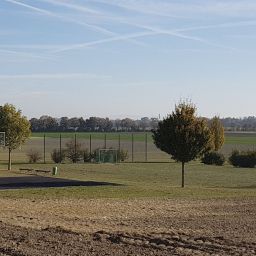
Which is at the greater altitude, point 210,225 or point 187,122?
point 187,122

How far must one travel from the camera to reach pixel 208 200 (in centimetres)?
2708

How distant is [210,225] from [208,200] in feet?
30.0

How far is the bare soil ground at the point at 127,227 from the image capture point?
40.3 ft

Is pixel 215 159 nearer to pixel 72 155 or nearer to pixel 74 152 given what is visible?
pixel 74 152

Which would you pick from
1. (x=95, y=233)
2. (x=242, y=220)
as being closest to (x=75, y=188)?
(x=242, y=220)

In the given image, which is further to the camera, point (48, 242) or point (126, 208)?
point (126, 208)

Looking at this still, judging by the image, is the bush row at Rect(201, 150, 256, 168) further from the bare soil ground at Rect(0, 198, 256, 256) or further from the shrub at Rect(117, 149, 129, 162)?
the bare soil ground at Rect(0, 198, 256, 256)

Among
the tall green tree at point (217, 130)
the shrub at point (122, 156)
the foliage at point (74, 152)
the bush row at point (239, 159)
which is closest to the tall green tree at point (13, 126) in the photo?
the foliage at point (74, 152)

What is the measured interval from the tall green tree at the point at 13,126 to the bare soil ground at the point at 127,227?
96.3 feet

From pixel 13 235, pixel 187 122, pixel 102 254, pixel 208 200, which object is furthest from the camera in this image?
pixel 187 122

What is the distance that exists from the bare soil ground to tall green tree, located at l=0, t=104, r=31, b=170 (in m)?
29.3

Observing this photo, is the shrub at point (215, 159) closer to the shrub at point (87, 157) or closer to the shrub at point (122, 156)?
the shrub at point (122, 156)

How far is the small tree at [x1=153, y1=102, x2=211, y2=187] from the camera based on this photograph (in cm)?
3656

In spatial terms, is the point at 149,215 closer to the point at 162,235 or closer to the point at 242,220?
the point at 242,220
